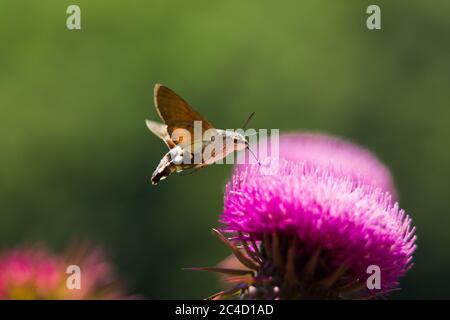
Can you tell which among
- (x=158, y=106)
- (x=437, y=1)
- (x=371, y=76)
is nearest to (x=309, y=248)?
(x=158, y=106)

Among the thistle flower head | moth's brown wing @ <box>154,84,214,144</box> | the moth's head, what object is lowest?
the thistle flower head

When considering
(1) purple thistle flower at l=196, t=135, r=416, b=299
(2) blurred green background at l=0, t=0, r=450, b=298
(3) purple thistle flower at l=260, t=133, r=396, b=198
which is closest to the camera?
Answer: (1) purple thistle flower at l=196, t=135, r=416, b=299

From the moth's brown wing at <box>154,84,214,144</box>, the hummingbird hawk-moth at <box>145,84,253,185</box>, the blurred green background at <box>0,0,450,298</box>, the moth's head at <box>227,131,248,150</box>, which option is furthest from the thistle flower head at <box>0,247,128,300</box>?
the blurred green background at <box>0,0,450,298</box>

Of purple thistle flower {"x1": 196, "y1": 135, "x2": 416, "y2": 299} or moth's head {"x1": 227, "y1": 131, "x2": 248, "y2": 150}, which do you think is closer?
purple thistle flower {"x1": 196, "y1": 135, "x2": 416, "y2": 299}

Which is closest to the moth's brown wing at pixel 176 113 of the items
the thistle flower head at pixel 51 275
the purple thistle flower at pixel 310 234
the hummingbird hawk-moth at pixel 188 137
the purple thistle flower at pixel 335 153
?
the hummingbird hawk-moth at pixel 188 137

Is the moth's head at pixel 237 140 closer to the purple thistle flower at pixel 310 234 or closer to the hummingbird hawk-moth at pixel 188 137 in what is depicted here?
the hummingbird hawk-moth at pixel 188 137

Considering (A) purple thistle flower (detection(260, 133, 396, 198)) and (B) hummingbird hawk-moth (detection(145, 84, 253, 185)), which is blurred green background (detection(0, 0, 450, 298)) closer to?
(A) purple thistle flower (detection(260, 133, 396, 198))

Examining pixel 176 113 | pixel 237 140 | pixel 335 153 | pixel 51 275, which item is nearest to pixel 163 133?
pixel 176 113
